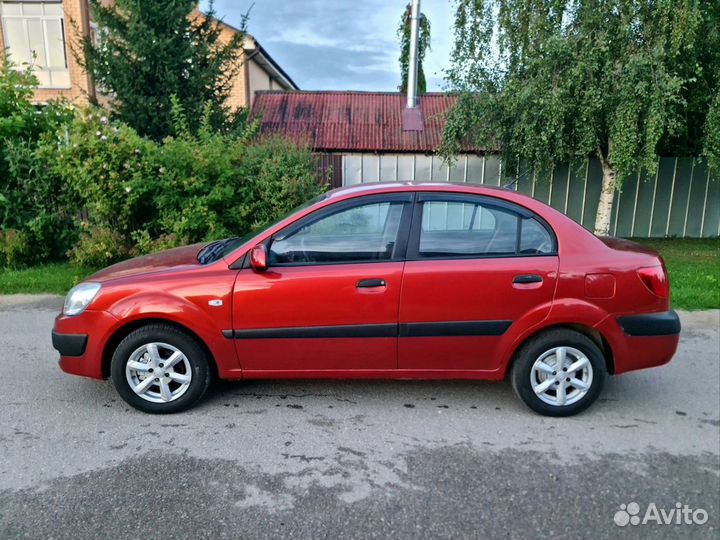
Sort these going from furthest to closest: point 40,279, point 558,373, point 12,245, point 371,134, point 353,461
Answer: point 371,134
point 12,245
point 40,279
point 558,373
point 353,461

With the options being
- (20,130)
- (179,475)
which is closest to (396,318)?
(179,475)

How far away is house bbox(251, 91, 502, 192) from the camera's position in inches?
497

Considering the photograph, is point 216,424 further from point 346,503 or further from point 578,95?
point 578,95

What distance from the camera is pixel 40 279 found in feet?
24.6

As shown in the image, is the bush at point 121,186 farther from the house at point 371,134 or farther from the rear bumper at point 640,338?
the rear bumper at point 640,338

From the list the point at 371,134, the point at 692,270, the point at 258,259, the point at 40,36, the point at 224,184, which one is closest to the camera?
the point at 258,259

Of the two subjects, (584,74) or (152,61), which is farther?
(152,61)

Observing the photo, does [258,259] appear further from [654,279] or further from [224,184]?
[224,184]

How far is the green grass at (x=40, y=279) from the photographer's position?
716cm

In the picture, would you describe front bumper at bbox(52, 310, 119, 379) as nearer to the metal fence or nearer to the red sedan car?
the red sedan car

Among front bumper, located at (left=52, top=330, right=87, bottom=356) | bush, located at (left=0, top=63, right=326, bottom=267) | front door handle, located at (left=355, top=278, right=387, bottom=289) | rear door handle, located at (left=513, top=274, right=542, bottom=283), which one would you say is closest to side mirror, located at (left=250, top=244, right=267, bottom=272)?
front door handle, located at (left=355, top=278, right=387, bottom=289)

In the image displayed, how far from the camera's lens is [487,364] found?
11.8 ft

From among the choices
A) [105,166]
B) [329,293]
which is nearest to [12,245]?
[105,166]

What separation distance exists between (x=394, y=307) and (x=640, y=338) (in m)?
1.68
